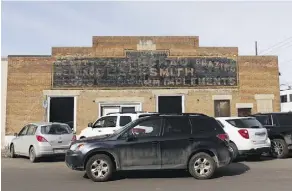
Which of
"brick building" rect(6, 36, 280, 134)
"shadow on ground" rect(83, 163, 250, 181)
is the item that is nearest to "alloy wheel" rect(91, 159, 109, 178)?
"shadow on ground" rect(83, 163, 250, 181)

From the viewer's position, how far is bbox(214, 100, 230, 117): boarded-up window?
76.8ft

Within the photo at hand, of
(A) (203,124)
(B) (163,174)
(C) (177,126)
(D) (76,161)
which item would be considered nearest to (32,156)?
(D) (76,161)

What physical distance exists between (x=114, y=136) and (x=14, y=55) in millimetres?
14863

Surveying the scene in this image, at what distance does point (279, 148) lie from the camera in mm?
15578

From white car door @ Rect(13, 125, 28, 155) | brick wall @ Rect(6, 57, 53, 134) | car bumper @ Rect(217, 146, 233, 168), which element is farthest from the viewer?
→ brick wall @ Rect(6, 57, 53, 134)

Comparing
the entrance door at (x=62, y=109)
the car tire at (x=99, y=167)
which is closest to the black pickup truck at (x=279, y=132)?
the car tire at (x=99, y=167)

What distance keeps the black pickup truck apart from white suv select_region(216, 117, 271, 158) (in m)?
1.37

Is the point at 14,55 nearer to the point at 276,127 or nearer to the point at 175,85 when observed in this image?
the point at 175,85

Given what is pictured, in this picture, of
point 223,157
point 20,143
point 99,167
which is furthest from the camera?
point 20,143

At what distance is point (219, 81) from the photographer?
23.3 metres

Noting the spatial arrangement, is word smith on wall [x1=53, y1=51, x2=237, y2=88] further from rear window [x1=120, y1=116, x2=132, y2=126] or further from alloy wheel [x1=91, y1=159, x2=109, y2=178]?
alloy wheel [x1=91, y1=159, x2=109, y2=178]

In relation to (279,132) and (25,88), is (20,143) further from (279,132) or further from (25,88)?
(279,132)

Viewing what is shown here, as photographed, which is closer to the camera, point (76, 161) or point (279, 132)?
point (76, 161)

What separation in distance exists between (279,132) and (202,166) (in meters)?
6.40
